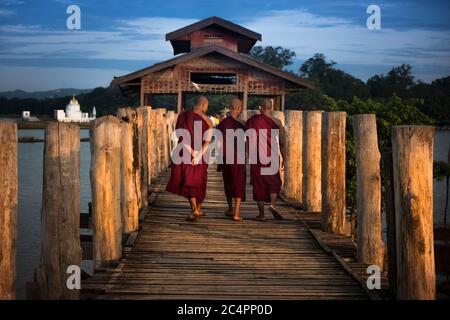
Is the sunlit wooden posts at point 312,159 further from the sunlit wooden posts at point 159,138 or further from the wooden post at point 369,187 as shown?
the sunlit wooden posts at point 159,138

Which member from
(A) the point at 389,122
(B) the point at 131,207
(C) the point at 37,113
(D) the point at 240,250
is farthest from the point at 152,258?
(C) the point at 37,113

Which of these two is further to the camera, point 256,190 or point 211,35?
point 211,35

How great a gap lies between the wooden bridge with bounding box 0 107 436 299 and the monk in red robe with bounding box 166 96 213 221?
1.24 feet

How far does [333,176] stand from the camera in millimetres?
7816

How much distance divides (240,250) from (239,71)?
57.4ft

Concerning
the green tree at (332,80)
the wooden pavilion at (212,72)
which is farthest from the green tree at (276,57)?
the wooden pavilion at (212,72)

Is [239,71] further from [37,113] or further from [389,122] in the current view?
[37,113]

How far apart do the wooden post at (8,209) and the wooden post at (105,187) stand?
1.51m

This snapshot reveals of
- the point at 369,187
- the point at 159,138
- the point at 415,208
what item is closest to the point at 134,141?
the point at 369,187

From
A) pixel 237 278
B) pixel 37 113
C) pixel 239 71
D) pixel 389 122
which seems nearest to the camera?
pixel 237 278

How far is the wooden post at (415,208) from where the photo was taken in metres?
4.54

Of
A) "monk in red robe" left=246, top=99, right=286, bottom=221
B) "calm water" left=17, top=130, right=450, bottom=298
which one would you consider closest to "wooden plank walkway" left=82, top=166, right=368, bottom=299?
"monk in red robe" left=246, top=99, right=286, bottom=221

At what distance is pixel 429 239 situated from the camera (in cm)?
457
